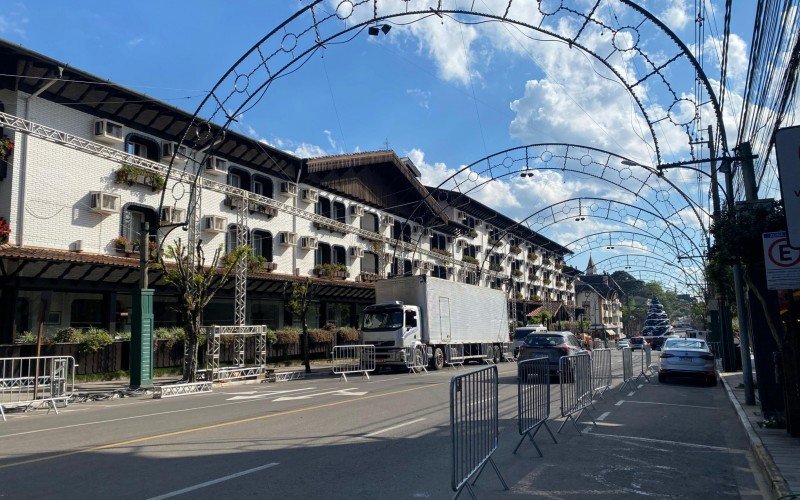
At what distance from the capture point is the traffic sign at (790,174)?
4484 millimetres

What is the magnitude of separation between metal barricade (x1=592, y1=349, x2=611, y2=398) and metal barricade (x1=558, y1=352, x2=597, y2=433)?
74.4 inches

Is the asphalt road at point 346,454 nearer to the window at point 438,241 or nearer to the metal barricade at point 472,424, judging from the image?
the metal barricade at point 472,424

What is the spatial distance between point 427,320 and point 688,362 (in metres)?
11.2

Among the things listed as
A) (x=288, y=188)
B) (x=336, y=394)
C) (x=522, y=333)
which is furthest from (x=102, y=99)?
(x=522, y=333)

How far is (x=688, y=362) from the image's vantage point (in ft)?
65.4

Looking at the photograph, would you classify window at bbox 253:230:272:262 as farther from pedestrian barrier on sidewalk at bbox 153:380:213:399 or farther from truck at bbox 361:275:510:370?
pedestrian barrier on sidewalk at bbox 153:380:213:399

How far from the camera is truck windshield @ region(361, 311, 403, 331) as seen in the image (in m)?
26.2

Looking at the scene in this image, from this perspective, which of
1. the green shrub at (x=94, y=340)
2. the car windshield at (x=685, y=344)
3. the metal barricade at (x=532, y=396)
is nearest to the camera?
the metal barricade at (x=532, y=396)

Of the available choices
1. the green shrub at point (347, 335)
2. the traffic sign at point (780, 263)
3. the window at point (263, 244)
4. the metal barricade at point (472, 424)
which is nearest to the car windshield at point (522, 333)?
the green shrub at point (347, 335)

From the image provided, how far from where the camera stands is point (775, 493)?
6367 millimetres

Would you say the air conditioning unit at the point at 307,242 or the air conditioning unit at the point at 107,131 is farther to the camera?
the air conditioning unit at the point at 307,242

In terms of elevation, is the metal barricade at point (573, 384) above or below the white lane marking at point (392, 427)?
above

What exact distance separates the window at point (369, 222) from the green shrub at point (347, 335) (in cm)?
884

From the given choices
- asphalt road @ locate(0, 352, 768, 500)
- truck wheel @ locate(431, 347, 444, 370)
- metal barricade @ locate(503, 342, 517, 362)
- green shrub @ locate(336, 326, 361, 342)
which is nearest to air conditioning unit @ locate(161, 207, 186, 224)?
green shrub @ locate(336, 326, 361, 342)
